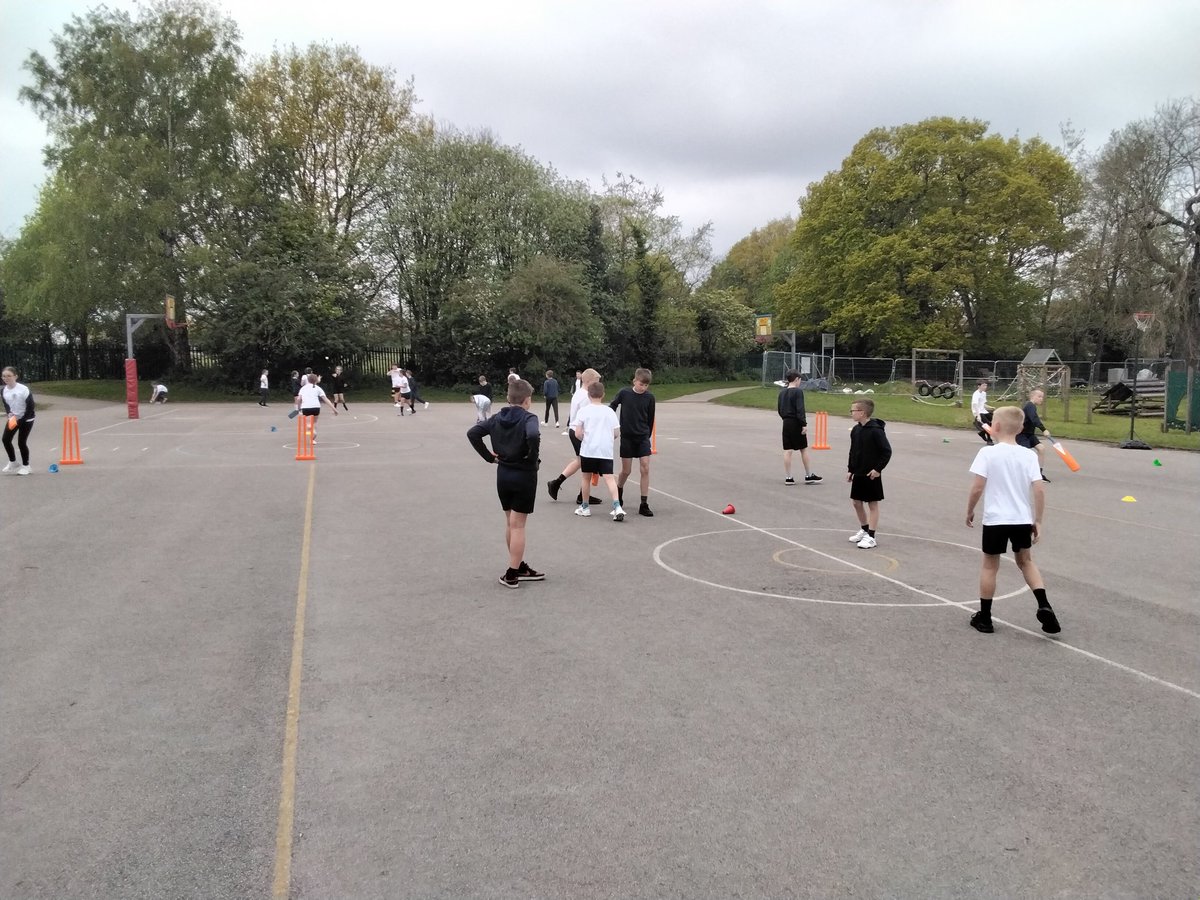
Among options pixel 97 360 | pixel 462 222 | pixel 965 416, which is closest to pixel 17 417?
pixel 965 416

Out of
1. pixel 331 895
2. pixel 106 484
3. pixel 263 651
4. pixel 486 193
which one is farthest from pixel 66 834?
pixel 486 193

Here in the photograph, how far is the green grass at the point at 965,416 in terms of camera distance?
22297 millimetres

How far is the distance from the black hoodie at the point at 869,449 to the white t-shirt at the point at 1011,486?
2.74 metres

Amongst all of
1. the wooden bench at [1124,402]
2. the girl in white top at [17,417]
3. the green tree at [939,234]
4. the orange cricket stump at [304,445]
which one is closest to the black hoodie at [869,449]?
the orange cricket stump at [304,445]

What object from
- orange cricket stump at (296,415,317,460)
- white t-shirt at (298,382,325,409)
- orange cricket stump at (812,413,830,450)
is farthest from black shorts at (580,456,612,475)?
white t-shirt at (298,382,325,409)

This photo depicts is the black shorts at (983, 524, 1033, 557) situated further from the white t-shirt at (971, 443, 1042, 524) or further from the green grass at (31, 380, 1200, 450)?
the green grass at (31, 380, 1200, 450)

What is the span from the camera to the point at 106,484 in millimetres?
13188

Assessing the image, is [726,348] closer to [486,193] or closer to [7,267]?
[486,193]

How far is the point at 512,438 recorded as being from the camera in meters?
7.22

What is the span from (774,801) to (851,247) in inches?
2048

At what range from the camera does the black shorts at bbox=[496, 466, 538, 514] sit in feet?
23.6

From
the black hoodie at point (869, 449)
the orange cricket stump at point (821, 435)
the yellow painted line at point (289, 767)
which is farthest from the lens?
the orange cricket stump at point (821, 435)

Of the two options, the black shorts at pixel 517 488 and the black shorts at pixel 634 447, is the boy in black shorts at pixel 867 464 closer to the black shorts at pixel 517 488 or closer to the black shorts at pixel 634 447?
the black shorts at pixel 634 447

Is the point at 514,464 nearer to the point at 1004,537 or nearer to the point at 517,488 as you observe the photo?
the point at 517,488
